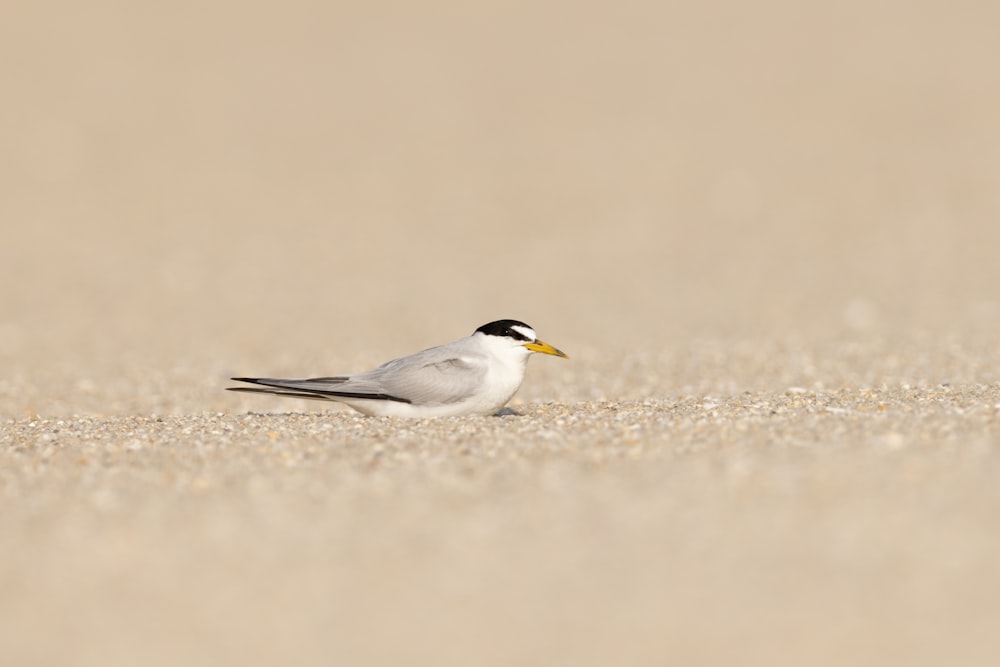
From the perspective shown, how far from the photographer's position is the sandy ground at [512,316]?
5145 millimetres

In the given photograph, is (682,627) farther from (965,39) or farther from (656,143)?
(965,39)

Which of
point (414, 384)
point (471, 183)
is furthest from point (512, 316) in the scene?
point (414, 384)

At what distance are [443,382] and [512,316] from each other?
518 inches

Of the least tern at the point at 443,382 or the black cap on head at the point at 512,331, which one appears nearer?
the least tern at the point at 443,382

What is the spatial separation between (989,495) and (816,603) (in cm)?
145

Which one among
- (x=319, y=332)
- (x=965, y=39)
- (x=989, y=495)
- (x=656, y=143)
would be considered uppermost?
(x=965, y=39)

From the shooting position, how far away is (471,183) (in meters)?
31.1

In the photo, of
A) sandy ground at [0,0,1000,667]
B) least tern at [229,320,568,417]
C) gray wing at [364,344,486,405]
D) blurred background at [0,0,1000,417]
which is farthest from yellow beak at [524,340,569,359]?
blurred background at [0,0,1000,417]

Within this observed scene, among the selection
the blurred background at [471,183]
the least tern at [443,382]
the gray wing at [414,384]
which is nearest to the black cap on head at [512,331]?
the least tern at [443,382]

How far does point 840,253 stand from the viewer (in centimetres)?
2555

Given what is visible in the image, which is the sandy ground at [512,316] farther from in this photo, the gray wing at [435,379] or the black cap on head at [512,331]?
the black cap on head at [512,331]

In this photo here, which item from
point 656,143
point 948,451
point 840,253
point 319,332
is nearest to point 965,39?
point 656,143

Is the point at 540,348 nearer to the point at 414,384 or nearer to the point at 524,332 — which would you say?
the point at 524,332

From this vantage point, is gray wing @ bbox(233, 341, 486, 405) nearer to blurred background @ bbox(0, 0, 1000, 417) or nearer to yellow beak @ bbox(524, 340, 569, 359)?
yellow beak @ bbox(524, 340, 569, 359)
